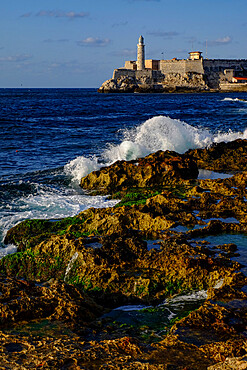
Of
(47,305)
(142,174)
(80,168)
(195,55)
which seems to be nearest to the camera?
(47,305)

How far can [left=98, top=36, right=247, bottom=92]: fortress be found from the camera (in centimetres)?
8206

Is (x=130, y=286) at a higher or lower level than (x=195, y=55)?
lower

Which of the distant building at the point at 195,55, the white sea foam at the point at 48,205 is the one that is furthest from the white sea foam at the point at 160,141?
the distant building at the point at 195,55

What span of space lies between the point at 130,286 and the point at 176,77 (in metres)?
83.3

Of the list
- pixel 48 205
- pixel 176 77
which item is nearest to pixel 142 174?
pixel 48 205

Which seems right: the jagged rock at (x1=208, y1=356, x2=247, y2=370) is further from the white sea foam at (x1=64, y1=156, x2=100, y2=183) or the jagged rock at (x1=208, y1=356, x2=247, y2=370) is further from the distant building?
the distant building

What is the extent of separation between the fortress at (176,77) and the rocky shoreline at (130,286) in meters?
78.5

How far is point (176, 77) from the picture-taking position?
83.2 m

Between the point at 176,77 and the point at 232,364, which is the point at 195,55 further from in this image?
the point at 232,364

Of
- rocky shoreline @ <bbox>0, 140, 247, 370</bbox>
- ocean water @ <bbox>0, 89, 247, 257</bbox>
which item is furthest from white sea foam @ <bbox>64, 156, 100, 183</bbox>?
rocky shoreline @ <bbox>0, 140, 247, 370</bbox>

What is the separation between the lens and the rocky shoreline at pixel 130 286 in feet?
8.41

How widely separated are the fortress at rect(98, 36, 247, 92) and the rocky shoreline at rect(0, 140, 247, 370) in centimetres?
7852

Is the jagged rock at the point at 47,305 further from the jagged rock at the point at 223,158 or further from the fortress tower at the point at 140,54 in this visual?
the fortress tower at the point at 140,54

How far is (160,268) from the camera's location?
398 cm
